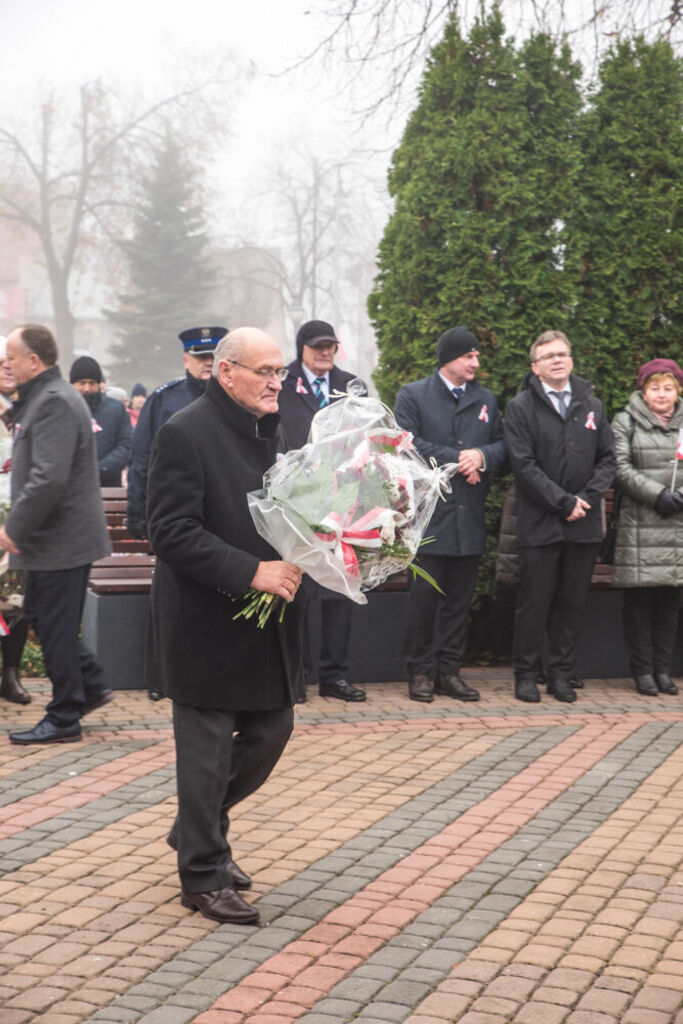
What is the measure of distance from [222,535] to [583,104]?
19.8 feet

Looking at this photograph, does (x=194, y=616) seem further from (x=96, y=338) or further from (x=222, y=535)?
(x=96, y=338)

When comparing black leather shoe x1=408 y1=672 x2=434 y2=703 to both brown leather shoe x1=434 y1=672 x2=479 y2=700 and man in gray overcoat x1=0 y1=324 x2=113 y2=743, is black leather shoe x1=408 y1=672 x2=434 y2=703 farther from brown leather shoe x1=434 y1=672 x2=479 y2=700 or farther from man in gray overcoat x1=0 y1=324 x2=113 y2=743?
man in gray overcoat x1=0 y1=324 x2=113 y2=743

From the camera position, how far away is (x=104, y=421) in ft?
39.4

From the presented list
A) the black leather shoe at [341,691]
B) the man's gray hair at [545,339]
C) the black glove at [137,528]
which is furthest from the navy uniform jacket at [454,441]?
the black glove at [137,528]

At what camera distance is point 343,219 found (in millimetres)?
47688

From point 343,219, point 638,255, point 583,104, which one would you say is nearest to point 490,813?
point 638,255

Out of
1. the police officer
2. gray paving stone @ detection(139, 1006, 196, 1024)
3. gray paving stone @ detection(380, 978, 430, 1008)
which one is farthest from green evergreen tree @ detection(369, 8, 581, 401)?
gray paving stone @ detection(139, 1006, 196, 1024)

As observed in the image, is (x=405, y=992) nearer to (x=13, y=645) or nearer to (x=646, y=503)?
(x=13, y=645)

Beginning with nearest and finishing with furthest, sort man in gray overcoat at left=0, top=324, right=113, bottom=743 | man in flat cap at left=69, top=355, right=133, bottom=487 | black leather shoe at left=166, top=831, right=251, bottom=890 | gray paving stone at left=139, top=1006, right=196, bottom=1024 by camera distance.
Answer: gray paving stone at left=139, top=1006, right=196, bottom=1024 < black leather shoe at left=166, top=831, right=251, bottom=890 < man in gray overcoat at left=0, top=324, right=113, bottom=743 < man in flat cap at left=69, top=355, right=133, bottom=487

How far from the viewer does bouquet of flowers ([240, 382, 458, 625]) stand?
4.46 m

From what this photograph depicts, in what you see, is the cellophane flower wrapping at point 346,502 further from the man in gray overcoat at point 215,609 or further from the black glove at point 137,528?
the black glove at point 137,528

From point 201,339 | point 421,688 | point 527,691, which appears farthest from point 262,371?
point 527,691

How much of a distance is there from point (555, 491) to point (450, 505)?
0.64m

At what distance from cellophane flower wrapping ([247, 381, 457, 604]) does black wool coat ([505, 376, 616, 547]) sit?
3.89 m
